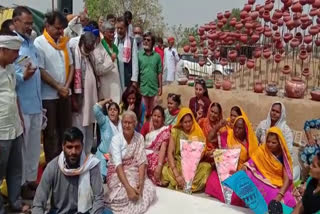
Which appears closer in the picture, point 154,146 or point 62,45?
point 62,45

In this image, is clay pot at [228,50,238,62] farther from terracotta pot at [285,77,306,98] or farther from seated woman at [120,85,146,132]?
seated woman at [120,85,146,132]

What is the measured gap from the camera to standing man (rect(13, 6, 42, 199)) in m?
4.08

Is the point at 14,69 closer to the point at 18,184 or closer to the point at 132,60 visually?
the point at 18,184

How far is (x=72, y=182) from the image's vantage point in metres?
3.58

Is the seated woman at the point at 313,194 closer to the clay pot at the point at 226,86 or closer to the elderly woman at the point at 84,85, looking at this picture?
the elderly woman at the point at 84,85

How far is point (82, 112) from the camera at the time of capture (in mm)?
5137

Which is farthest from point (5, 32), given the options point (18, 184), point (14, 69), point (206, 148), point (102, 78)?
point (206, 148)

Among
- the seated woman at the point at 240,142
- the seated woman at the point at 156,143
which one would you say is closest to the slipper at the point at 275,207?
the seated woman at the point at 240,142

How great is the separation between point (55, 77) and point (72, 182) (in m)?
1.39

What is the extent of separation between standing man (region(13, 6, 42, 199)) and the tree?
881 inches

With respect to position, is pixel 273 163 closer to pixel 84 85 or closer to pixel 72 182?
pixel 72 182

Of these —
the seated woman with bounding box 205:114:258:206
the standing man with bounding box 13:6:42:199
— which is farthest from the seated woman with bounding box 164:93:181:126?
the standing man with bounding box 13:6:42:199

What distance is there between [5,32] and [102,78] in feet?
6.07

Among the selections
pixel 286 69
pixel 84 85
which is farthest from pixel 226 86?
pixel 84 85
